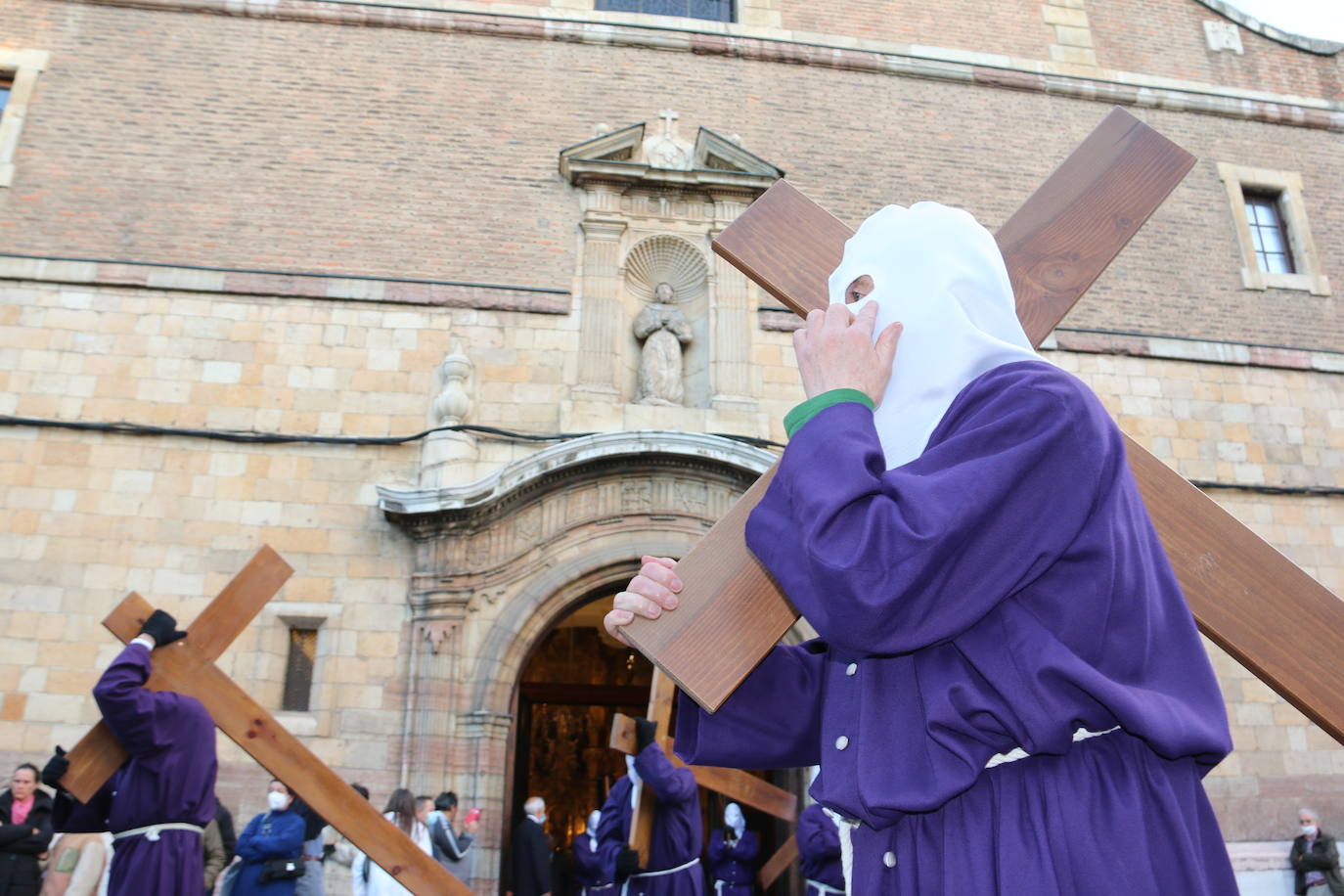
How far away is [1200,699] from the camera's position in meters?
1.43

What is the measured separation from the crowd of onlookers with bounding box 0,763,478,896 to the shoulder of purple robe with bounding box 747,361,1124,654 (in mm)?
4394

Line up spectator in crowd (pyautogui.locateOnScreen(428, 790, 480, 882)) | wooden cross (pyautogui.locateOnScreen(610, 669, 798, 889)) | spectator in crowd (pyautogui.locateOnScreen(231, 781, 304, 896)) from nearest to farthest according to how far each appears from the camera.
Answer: spectator in crowd (pyautogui.locateOnScreen(231, 781, 304, 896)), wooden cross (pyautogui.locateOnScreen(610, 669, 798, 889)), spectator in crowd (pyautogui.locateOnScreen(428, 790, 480, 882))

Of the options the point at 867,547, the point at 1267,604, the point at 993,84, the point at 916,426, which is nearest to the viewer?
the point at 867,547

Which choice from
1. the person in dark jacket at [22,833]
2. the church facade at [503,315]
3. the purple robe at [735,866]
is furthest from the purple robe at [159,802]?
the purple robe at [735,866]

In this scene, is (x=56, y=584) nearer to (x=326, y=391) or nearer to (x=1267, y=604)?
(x=326, y=391)

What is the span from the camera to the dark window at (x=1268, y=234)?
1170 cm

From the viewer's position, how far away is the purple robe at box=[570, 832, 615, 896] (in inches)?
277

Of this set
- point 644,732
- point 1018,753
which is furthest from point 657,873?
point 1018,753

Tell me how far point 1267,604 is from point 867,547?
1041 mm

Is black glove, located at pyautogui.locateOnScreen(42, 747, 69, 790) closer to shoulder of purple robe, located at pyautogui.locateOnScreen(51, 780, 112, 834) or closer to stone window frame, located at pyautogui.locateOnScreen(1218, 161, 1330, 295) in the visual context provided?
shoulder of purple robe, located at pyautogui.locateOnScreen(51, 780, 112, 834)

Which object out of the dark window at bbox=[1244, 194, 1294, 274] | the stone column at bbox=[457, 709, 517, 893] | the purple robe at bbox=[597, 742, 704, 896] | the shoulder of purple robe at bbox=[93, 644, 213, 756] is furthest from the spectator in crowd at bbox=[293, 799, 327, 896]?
the dark window at bbox=[1244, 194, 1294, 274]

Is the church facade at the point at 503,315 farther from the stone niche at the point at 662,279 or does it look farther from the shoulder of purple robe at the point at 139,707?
the shoulder of purple robe at the point at 139,707

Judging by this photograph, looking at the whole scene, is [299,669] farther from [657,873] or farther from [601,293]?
[601,293]

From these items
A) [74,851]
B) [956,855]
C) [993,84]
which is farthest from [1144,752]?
[993,84]
